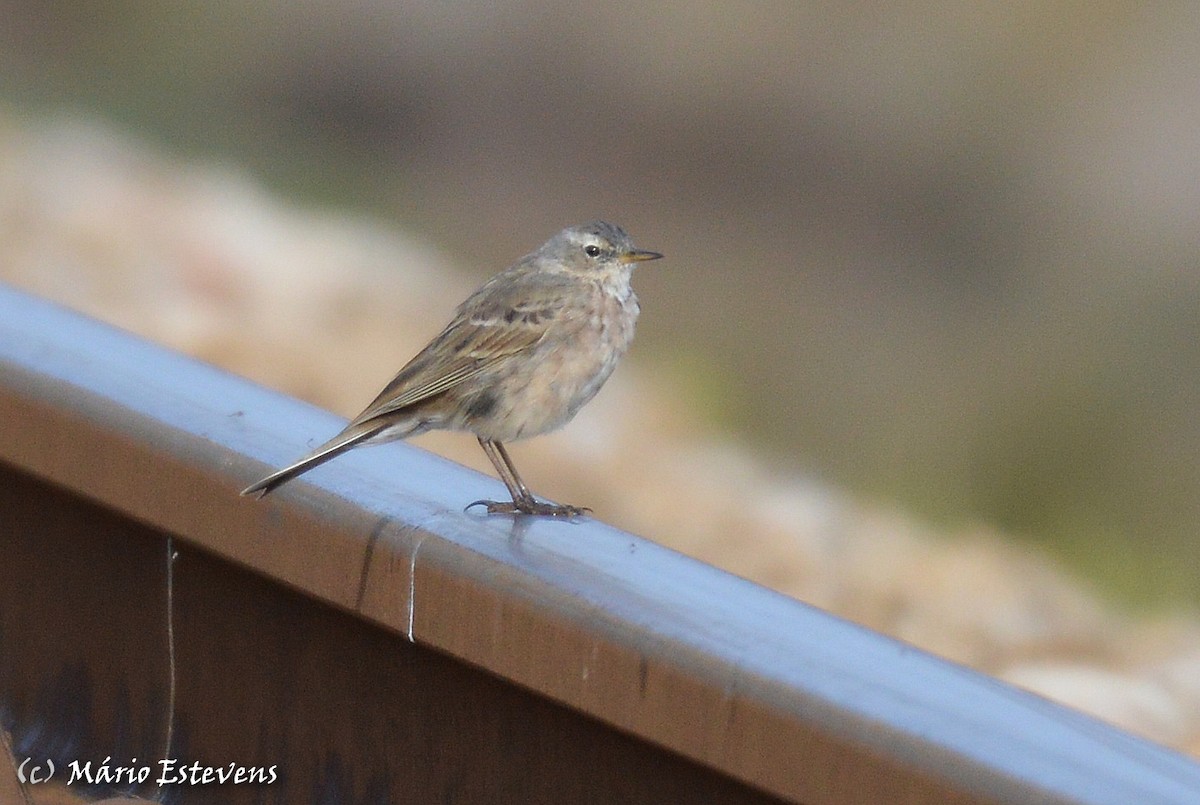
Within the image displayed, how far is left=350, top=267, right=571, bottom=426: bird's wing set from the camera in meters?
4.88

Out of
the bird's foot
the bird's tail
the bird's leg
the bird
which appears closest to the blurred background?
the bird

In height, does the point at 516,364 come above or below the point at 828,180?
above

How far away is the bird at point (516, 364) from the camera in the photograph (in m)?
4.85

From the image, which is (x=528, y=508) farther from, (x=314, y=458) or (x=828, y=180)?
(x=828, y=180)

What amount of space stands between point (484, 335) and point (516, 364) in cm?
12

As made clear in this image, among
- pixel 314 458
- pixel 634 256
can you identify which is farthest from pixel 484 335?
pixel 314 458

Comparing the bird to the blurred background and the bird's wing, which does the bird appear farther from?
the blurred background

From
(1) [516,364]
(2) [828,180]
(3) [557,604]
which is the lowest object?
(2) [828,180]

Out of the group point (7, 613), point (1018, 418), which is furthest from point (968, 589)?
point (7, 613)

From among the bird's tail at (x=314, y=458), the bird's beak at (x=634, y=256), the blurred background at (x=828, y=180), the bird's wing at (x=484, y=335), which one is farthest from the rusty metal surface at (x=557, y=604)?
the blurred background at (x=828, y=180)

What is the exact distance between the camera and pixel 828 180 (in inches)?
518

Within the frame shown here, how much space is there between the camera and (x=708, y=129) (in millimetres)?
13633

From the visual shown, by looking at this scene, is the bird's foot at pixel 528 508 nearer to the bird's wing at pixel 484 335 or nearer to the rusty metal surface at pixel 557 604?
the rusty metal surface at pixel 557 604

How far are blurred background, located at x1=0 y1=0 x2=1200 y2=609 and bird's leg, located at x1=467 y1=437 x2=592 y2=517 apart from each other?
4.43 metres
